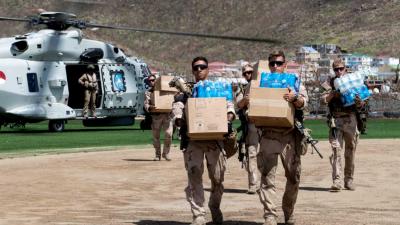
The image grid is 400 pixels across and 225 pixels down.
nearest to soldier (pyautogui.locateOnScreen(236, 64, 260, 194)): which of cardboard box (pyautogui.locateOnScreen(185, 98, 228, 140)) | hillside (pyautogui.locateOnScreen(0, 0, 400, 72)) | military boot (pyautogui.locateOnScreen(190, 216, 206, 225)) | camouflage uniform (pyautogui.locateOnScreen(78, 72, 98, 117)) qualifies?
cardboard box (pyautogui.locateOnScreen(185, 98, 228, 140))

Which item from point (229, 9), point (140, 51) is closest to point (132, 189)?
point (140, 51)

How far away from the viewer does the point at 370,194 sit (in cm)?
1515

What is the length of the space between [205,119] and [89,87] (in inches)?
956

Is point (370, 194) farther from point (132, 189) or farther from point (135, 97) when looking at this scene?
point (135, 97)

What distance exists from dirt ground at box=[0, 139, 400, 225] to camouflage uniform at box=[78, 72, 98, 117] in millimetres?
12376

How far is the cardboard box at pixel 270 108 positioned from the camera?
11297mm

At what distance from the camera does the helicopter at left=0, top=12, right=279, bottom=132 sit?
110ft

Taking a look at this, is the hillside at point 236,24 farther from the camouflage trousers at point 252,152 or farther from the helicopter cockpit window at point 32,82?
the camouflage trousers at point 252,152

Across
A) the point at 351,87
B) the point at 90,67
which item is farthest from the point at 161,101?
the point at 90,67

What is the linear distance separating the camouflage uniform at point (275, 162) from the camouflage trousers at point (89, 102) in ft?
79.1

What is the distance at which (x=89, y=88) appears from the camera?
116 ft

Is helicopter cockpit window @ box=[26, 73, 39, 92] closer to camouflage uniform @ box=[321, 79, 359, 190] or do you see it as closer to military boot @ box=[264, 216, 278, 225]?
camouflage uniform @ box=[321, 79, 359, 190]

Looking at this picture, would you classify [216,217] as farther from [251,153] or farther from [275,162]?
[251,153]

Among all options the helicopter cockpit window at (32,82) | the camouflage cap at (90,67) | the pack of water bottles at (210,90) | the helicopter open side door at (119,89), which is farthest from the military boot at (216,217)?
the helicopter open side door at (119,89)
